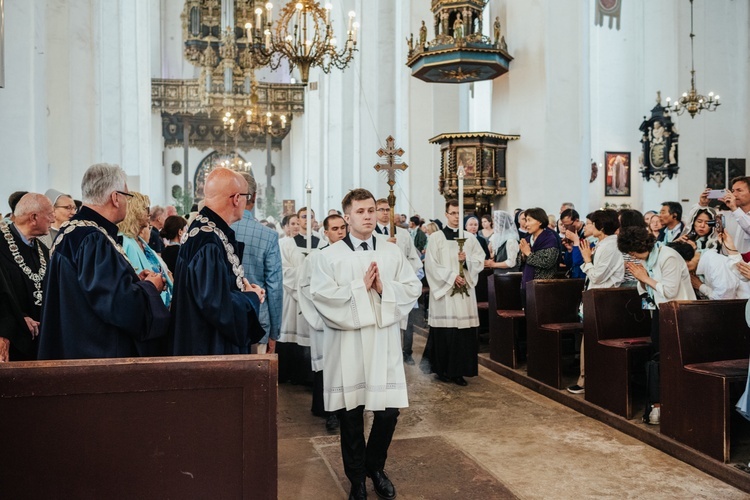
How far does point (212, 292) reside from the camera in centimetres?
307

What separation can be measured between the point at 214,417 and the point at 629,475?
2963 mm

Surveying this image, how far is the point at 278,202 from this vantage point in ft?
107

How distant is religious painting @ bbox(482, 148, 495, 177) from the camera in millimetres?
11781

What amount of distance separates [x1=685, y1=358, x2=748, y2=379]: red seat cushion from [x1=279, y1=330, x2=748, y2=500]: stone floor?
2.10ft

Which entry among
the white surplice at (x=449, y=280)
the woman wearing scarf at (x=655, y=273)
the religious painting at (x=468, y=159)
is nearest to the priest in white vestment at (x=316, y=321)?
the white surplice at (x=449, y=280)

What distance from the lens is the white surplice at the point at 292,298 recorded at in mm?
6527

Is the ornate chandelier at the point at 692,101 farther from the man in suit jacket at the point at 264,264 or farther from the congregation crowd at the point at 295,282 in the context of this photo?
the man in suit jacket at the point at 264,264

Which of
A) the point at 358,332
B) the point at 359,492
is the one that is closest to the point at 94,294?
the point at 358,332

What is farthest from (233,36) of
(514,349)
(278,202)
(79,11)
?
(514,349)

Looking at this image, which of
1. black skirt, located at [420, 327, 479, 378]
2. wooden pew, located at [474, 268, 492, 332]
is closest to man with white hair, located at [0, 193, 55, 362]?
black skirt, located at [420, 327, 479, 378]

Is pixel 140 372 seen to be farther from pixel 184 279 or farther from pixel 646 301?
pixel 646 301

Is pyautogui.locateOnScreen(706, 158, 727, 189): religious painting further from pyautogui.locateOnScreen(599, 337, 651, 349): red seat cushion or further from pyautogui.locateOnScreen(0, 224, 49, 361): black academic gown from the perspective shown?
pyautogui.locateOnScreen(0, 224, 49, 361): black academic gown

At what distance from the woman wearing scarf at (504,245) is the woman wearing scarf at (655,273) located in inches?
118

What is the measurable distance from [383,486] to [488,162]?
8.71m
